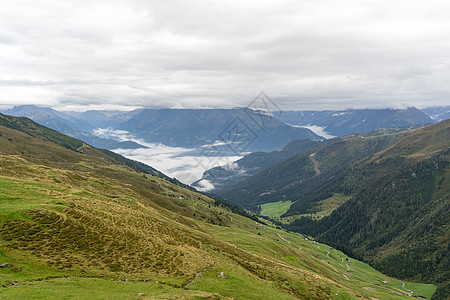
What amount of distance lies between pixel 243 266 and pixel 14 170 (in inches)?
3843

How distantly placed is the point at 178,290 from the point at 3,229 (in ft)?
107

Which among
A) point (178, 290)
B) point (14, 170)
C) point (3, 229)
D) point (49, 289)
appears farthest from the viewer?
point (14, 170)

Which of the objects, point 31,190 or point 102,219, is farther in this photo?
point 31,190

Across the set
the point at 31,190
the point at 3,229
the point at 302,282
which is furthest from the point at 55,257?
Answer: the point at 302,282

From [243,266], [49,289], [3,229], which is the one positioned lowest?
[243,266]

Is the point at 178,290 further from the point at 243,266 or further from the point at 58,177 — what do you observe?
the point at 58,177

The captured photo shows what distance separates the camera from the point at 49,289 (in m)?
36.2

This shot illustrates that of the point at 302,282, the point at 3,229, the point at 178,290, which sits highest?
the point at 3,229

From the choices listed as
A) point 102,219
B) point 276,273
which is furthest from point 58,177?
point 276,273

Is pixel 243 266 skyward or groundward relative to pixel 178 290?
groundward

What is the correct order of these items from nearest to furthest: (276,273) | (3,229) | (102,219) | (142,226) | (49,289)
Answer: (49,289) → (3,229) → (102,219) → (142,226) → (276,273)

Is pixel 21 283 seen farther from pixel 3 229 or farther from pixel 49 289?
pixel 3 229

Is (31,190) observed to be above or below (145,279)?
above

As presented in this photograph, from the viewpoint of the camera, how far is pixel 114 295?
123 ft
